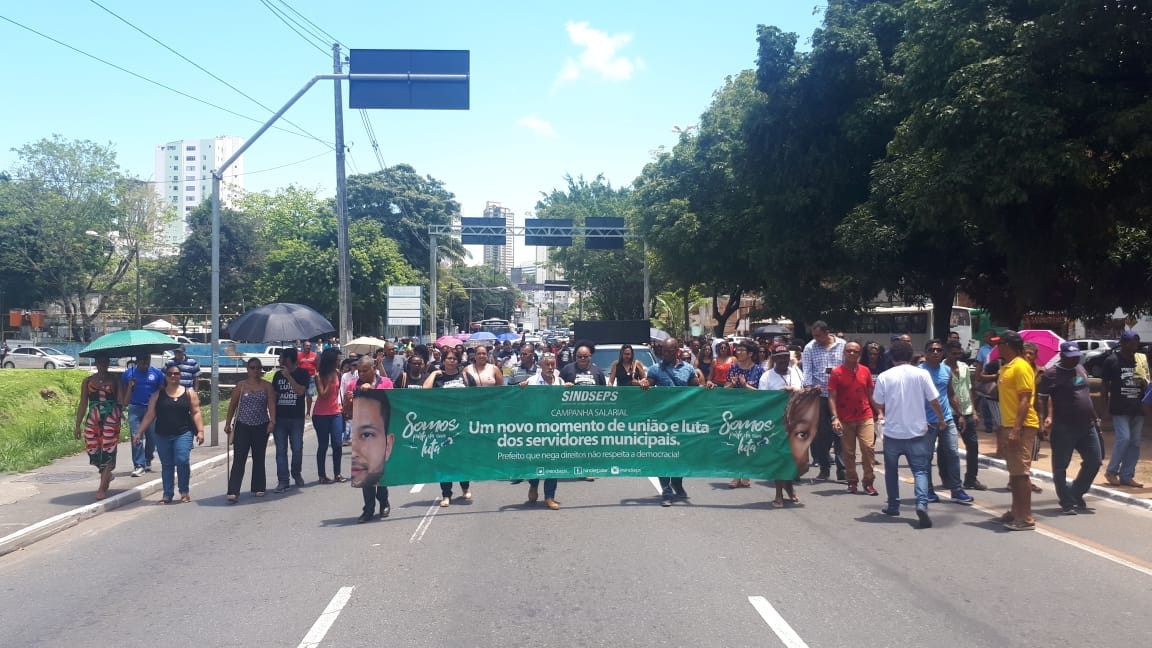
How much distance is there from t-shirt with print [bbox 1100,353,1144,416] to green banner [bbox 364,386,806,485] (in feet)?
13.6

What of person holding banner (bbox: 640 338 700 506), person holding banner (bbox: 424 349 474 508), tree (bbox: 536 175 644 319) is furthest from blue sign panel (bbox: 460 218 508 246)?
person holding banner (bbox: 640 338 700 506)

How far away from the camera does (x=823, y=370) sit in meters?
11.2

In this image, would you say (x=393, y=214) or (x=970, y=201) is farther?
(x=393, y=214)

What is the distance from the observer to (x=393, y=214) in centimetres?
7081

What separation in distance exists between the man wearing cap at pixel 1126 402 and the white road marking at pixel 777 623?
6.92 m

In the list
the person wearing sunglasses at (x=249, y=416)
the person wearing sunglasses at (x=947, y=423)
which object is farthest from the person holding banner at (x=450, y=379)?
the person wearing sunglasses at (x=947, y=423)

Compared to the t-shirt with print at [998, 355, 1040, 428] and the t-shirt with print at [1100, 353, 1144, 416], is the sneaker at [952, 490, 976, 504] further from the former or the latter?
the t-shirt with print at [1100, 353, 1144, 416]

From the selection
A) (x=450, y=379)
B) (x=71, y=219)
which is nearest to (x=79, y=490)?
(x=450, y=379)

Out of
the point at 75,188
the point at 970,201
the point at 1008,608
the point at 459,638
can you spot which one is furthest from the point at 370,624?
the point at 75,188

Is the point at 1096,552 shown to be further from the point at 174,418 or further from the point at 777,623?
the point at 174,418

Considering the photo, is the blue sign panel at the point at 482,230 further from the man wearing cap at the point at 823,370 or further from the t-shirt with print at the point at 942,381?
the t-shirt with print at the point at 942,381

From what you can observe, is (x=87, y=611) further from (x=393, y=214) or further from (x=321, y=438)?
(x=393, y=214)

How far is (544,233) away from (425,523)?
34554mm

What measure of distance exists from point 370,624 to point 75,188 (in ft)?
210
